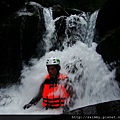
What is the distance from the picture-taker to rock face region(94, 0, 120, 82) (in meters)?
6.00

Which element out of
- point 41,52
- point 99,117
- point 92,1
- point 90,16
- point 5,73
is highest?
point 92,1

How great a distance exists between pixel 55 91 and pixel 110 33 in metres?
2.71

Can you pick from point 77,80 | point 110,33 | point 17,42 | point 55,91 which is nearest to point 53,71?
point 55,91

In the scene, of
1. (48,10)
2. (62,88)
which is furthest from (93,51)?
(48,10)

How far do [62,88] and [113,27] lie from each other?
10.9 ft

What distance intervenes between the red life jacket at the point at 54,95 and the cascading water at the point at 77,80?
0.16 meters

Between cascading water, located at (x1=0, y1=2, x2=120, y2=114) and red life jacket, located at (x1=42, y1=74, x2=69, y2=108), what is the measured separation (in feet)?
0.53

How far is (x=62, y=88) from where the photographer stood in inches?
179

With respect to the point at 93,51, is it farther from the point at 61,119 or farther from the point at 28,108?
the point at 61,119

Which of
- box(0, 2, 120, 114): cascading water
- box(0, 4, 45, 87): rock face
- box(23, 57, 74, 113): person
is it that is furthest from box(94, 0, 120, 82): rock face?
box(0, 4, 45, 87): rock face

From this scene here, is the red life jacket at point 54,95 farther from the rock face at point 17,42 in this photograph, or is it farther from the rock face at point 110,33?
the rock face at point 17,42

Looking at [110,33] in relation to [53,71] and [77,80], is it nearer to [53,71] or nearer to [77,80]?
[77,80]

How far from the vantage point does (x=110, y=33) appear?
255 inches

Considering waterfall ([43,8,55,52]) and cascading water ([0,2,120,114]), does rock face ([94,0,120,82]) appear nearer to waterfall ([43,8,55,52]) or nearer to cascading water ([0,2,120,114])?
cascading water ([0,2,120,114])
